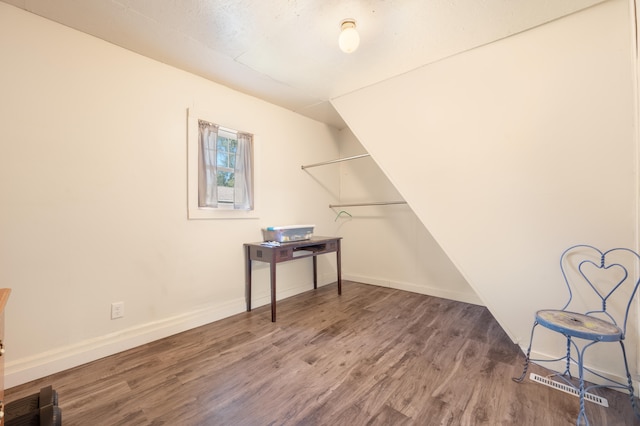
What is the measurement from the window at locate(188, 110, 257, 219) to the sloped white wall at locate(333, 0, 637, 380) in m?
1.53

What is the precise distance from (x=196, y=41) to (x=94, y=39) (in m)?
0.72

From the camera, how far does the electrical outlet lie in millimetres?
1995

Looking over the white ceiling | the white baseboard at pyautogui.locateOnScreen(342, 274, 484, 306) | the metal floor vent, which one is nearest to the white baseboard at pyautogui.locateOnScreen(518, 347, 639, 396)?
the metal floor vent

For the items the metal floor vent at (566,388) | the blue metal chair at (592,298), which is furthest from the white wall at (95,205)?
the blue metal chair at (592,298)

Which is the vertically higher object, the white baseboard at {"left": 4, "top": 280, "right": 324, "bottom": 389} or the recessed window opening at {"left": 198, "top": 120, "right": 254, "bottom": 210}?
the recessed window opening at {"left": 198, "top": 120, "right": 254, "bottom": 210}

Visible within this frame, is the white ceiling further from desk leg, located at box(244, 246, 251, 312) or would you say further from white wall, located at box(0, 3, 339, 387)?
desk leg, located at box(244, 246, 251, 312)

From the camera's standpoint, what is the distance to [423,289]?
132 inches

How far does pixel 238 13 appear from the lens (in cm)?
171

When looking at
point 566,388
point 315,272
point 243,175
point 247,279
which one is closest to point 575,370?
point 566,388

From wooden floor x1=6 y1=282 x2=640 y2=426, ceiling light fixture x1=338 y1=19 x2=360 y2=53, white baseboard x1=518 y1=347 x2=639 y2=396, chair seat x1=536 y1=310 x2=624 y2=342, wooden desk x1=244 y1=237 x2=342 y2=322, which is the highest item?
ceiling light fixture x1=338 y1=19 x2=360 y2=53

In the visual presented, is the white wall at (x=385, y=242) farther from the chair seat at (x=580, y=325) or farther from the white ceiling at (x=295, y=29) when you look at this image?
the chair seat at (x=580, y=325)

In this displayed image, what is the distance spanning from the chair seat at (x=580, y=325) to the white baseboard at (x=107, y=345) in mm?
2525

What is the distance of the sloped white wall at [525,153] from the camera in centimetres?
153

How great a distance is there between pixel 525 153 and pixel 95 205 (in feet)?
9.96
